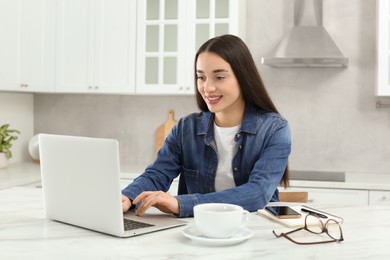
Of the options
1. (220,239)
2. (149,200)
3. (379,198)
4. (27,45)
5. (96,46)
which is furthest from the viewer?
(96,46)

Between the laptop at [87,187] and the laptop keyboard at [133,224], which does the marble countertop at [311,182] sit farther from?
the laptop keyboard at [133,224]

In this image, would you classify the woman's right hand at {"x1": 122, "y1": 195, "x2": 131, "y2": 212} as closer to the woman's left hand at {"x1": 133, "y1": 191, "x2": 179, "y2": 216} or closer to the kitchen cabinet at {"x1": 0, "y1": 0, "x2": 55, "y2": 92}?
the woman's left hand at {"x1": 133, "y1": 191, "x2": 179, "y2": 216}

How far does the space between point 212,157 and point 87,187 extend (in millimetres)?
704

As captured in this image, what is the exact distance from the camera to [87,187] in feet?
4.98

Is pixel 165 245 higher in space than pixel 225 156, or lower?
lower

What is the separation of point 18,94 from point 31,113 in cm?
24

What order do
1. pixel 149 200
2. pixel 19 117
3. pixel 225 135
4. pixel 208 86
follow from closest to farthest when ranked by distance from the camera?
pixel 149 200
pixel 208 86
pixel 225 135
pixel 19 117

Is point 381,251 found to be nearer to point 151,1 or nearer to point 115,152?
point 115,152

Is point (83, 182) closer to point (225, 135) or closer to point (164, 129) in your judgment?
point (225, 135)

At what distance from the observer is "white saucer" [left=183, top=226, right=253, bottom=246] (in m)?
1.37

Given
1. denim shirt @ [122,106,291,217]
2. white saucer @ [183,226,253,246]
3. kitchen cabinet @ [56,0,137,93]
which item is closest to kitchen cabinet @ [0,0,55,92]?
kitchen cabinet @ [56,0,137,93]

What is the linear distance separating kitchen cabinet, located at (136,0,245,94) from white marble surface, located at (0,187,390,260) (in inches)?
86.9

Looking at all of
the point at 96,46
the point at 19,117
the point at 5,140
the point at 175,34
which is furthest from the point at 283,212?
the point at 19,117

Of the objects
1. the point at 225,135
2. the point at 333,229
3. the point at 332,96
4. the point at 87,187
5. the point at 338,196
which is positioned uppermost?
the point at 332,96
